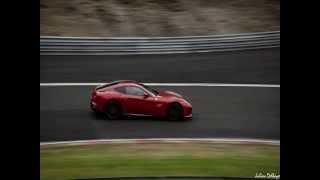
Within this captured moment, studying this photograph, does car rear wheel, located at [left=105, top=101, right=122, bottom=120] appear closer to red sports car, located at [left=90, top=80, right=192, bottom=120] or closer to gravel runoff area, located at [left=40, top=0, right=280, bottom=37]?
red sports car, located at [left=90, top=80, right=192, bottom=120]

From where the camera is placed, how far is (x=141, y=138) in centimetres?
335

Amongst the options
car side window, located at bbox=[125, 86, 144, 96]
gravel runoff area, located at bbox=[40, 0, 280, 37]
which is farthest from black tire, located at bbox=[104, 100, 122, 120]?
gravel runoff area, located at bbox=[40, 0, 280, 37]

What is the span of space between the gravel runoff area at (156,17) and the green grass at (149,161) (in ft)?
3.20

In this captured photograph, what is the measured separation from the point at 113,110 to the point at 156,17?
87 cm

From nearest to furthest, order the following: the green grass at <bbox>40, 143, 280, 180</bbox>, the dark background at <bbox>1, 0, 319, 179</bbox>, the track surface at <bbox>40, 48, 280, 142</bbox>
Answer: the green grass at <bbox>40, 143, 280, 180</bbox>, the track surface at <bbox>40, 48, 280, 142</bbox>, the dark background at <bbox>1, 0, 319, 179</bbox>

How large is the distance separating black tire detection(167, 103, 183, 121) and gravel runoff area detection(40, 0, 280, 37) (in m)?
0.63

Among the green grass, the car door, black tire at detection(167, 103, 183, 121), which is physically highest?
the car door

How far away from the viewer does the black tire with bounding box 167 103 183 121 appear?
338cm

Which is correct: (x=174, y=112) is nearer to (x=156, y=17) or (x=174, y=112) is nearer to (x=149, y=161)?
(x=149, y=161)

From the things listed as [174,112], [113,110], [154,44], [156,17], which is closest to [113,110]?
[113,110]
